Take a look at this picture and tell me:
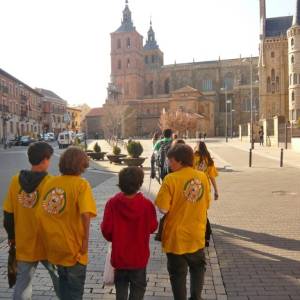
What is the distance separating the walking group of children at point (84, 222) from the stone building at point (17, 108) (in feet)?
192

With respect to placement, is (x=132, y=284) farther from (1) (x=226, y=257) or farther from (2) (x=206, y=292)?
(1) (x=226, y=257)

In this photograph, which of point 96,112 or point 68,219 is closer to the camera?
point 68,219

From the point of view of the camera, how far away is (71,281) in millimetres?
3824

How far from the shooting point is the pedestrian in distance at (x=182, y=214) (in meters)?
4.15

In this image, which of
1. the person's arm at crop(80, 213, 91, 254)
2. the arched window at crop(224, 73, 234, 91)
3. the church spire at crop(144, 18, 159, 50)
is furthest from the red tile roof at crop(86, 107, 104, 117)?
the person's arm at crop(80, 213, 91, 254)

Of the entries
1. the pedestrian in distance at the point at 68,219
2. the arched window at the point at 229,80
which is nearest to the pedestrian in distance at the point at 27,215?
the pedestrian in distance at the point at 68,219

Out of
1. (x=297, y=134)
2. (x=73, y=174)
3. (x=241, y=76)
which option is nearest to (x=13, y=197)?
(x=73, y=174)

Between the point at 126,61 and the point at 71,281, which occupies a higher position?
the point at 126,61

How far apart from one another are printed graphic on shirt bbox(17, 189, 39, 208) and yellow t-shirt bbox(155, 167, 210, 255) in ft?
3.71

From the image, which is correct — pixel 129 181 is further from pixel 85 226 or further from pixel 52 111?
pixel 52 111

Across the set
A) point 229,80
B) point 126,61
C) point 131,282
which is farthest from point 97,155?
point 229,80

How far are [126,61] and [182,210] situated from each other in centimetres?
10817

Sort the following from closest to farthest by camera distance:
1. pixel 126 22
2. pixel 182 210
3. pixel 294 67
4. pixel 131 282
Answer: pixel 131 282, pixel 182 210, pixel 294 67, pixel 126 22

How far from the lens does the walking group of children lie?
3.76m
